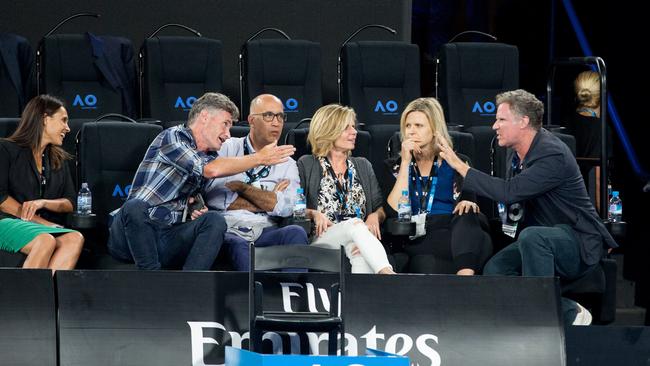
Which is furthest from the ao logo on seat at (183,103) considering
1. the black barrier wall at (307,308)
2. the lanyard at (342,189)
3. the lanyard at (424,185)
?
the black barrier wall at (307,308)

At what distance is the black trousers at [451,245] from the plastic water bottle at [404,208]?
0.57ft

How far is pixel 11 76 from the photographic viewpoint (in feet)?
25.8

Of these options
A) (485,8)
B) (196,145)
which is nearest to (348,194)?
(196,145)

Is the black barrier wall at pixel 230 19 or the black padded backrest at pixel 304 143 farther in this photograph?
the black barrier wall at pixel 230 19

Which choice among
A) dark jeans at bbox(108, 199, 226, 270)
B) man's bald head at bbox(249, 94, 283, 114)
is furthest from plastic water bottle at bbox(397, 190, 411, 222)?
dark jeans at bbox(108, 199, 226, 270)

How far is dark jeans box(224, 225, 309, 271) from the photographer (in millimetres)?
6152

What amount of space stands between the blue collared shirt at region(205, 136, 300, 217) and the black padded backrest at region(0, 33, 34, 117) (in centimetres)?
202

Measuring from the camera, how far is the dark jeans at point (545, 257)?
20.0 ft

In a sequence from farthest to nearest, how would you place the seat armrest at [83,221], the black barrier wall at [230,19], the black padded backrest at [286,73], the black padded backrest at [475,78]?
1. the black barrier wall at [230,19]
2. the black padded backrest at [475,78]
3. the black padded backrest at [286,73]
4. the seat armrest at [83,221]

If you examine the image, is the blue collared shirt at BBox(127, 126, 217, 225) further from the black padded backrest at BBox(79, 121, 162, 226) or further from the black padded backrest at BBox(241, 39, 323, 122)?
the black padded backrest at BBox(241, 39, 323, 122)

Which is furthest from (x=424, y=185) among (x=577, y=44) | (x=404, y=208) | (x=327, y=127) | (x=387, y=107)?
Answer: (x=577, y=44)

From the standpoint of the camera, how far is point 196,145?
6.39 metres

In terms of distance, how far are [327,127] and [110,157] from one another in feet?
4.38

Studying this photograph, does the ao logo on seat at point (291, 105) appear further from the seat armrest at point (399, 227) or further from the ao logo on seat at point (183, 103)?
the seat armrest at point (399, 227)
